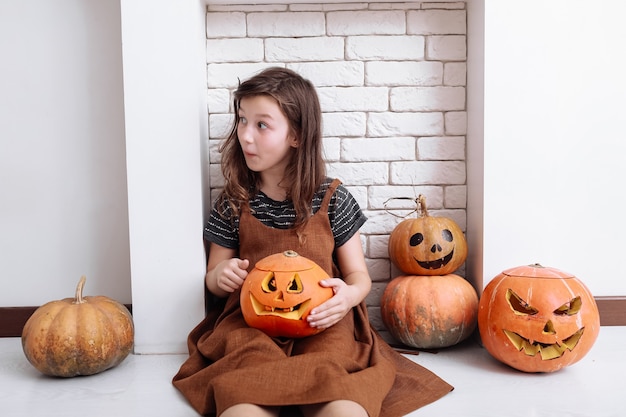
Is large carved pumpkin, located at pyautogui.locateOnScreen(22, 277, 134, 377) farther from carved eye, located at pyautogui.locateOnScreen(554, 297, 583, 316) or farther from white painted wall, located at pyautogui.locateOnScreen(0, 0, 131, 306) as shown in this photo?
carved eye, located at pyautogui.locateOnScreen(554, 297, 583, 316)

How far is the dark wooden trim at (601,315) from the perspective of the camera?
7.65 ft

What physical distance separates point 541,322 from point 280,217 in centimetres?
91

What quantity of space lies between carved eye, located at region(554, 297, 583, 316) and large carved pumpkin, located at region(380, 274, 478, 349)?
32 centimetres

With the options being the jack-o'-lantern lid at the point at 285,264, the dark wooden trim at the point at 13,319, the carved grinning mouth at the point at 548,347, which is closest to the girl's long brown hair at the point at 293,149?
the jack-o'-lantern lid at the point at 285,264

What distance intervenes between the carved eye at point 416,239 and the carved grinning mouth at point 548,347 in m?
0.45

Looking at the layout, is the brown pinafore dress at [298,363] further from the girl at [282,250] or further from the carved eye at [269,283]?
the carved eye at [269,283]

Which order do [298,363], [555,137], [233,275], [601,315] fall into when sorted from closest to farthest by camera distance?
[298,363], [233,275], [555,137], [601,315]

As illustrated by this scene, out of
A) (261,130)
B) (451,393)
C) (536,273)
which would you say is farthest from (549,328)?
(261,130)

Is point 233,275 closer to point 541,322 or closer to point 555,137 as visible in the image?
point 541,322

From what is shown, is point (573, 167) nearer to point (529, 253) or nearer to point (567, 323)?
point (529, 253)

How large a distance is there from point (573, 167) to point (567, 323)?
0.70 meters

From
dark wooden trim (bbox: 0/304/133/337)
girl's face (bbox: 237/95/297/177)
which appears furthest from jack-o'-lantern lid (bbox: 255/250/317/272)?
dark wooden trim (bbox: 0/304/133/337)

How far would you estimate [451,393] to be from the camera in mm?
1739

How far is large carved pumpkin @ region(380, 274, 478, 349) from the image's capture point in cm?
204
